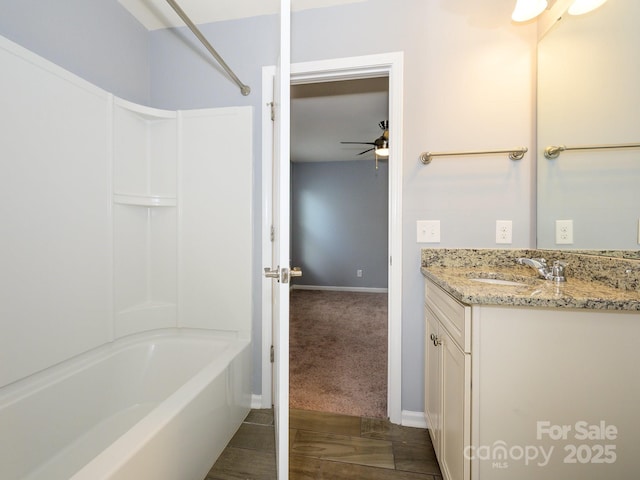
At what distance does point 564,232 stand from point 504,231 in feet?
0.77

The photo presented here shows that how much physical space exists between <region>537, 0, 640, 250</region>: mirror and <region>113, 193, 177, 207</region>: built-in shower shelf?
2149 millimetres

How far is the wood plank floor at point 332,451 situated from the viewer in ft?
3.81

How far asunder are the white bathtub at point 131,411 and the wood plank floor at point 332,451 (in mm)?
107

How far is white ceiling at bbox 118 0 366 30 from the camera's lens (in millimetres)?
1516

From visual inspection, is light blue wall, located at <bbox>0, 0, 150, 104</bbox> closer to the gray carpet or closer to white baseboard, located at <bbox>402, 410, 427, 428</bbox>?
the gray carpet

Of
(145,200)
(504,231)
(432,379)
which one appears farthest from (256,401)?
(504,231)

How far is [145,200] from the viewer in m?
1.68

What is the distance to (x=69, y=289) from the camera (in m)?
1.29

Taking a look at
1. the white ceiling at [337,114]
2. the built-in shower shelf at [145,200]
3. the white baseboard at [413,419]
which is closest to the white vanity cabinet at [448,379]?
A: the white baseboard at [413,419]

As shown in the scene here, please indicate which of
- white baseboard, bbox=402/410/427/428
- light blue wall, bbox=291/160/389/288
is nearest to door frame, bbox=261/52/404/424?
white baseboard, bbox=402/410/427/428

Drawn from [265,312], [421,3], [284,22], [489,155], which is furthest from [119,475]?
[421,3]

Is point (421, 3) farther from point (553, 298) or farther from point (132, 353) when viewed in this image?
point (132, 353)

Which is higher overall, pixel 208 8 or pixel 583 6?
pixel 208 8

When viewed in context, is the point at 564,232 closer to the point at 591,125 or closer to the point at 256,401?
the point at 591,125
